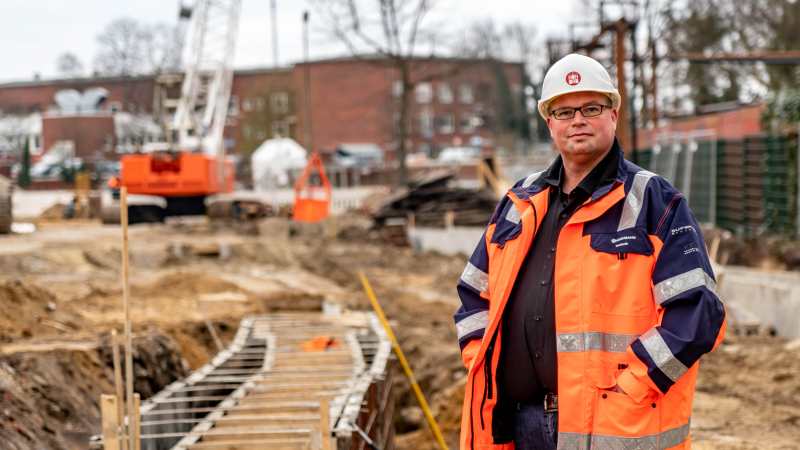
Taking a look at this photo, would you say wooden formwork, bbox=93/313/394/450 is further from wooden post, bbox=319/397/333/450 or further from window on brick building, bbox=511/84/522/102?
window on brick building, bbox=511/84/522/102

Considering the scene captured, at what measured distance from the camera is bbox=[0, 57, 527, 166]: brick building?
5534cm

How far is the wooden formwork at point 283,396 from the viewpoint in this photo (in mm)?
4789

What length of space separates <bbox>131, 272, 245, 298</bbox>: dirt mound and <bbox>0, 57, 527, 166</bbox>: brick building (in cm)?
3791

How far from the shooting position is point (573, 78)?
268 cm

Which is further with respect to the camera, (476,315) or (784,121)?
(784,121)

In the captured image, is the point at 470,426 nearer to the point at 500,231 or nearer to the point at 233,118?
the point at 500,231

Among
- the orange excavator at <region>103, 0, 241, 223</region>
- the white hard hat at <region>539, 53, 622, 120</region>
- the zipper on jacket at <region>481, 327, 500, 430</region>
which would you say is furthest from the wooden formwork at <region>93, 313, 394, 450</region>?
the orange excavator at <region>103, 0, 241, 223</region>

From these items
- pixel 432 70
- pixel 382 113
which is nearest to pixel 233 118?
pixel 382 113

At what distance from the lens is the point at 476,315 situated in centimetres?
287

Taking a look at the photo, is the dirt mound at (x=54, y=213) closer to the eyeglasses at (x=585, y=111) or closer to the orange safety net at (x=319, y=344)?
the orange safety net at (x=319, y=344)

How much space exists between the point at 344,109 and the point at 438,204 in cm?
3942

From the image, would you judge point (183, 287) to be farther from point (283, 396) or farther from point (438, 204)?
point (438, 204)

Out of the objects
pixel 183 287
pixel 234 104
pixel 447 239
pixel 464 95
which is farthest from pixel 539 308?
pixel 464 95

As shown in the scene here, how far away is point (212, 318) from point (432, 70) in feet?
168
